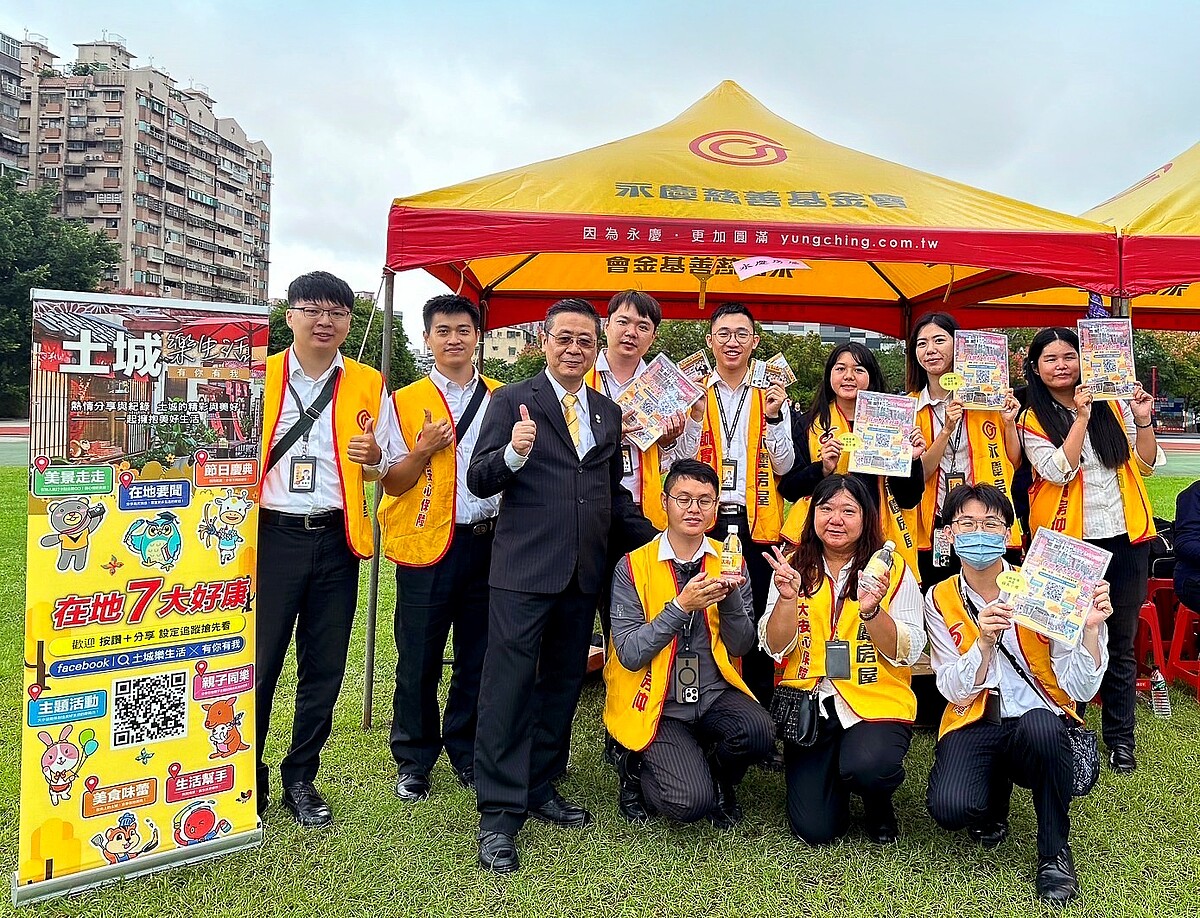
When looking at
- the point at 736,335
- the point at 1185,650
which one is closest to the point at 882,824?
the point at 736,335

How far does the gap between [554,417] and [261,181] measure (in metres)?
93.2

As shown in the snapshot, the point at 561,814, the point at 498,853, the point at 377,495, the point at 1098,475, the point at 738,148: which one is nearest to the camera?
the point at 498,853

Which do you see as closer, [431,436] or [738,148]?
[431,436]

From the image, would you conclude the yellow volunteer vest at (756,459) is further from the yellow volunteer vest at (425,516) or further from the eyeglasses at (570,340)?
the yellow volunteer vest at (425,516)

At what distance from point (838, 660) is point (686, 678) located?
577mm

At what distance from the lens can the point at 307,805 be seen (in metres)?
2.96

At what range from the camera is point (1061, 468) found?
10.9 feet

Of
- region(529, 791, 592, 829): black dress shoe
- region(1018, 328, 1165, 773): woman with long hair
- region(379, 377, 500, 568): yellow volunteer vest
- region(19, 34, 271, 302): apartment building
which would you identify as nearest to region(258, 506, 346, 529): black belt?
region(379, 377, 500, 568): yellow volunteer vest

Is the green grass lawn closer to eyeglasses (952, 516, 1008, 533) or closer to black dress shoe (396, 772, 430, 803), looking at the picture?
black dress shoe (396, 772, 430, 803)

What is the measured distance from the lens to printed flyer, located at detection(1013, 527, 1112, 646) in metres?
2.46

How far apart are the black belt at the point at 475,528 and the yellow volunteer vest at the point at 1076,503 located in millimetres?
2436

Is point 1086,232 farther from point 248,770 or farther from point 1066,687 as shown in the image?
point 248,770

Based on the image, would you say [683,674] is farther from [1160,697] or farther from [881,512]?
[1160,697]

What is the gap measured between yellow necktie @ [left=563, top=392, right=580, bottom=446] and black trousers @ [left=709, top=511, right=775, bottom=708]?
2.87ft
